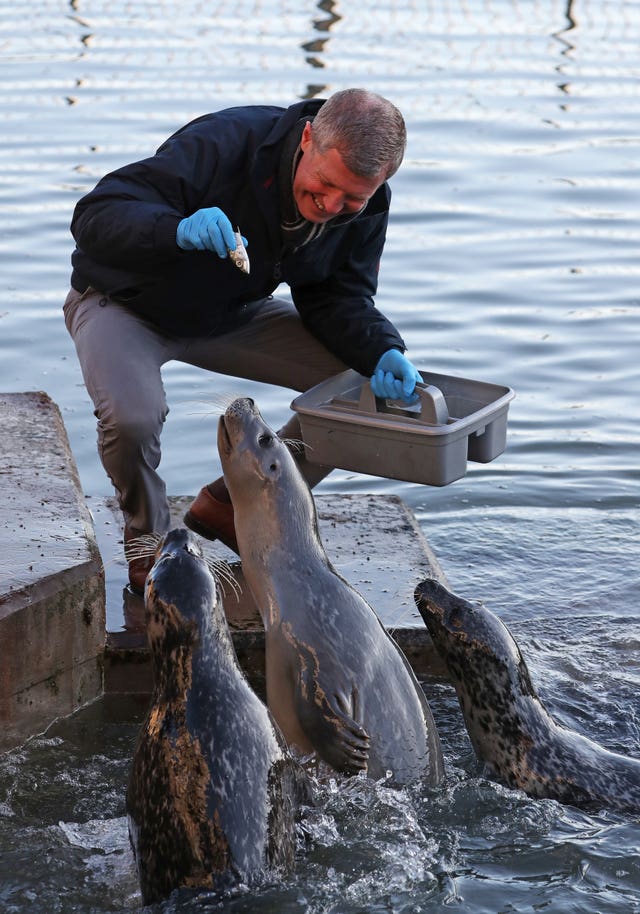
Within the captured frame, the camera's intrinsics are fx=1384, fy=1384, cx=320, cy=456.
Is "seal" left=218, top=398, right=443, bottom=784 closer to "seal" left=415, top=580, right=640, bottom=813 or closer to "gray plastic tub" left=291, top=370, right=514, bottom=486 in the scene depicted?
"seal" left=415, top=580, right=640, bottom=813

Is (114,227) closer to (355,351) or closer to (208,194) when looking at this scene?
(208,194)

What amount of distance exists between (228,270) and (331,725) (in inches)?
79.9

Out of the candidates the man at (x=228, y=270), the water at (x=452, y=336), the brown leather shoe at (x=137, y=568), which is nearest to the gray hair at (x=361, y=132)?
the man at (x=228, y=270)

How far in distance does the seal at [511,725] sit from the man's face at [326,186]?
1509 mm

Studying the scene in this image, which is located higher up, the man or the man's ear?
the man's ear

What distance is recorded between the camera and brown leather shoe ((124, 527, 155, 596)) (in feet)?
17.4

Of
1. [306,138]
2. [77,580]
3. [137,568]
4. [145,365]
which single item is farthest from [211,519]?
[306,138]

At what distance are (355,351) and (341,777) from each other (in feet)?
7.06

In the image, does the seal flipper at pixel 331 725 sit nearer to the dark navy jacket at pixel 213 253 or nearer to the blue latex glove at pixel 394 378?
the blue latex glove at pixel 394 378

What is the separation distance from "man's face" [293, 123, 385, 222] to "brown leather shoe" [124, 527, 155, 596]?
56.5 inches

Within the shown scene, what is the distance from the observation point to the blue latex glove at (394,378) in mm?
5633

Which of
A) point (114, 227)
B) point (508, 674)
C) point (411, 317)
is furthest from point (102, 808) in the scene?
point (411, 317)

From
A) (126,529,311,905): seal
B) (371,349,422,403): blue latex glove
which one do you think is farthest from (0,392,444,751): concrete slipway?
(126,529,311,905): seal

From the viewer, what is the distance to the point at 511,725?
453cm
